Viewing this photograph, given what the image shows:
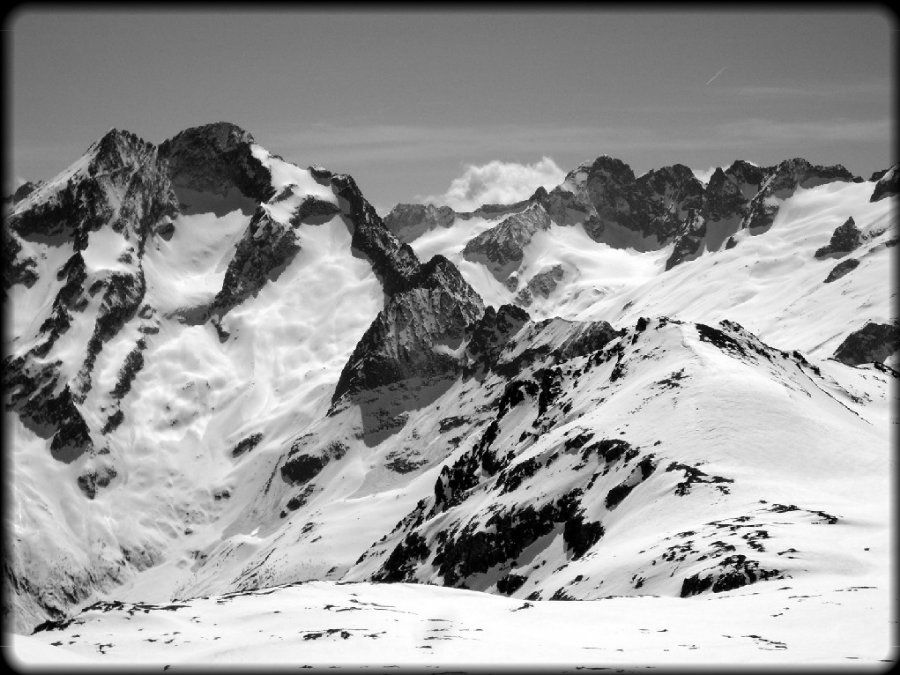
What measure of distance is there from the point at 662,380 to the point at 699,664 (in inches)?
3490

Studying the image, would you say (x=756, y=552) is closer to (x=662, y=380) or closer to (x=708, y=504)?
(x=708, y=504)

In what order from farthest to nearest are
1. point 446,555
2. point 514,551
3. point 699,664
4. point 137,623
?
point 446,555 → point 514,551 → point 137,623 → point 699,664

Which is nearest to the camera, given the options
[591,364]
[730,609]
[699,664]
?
[699,664]

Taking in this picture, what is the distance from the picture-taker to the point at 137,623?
58.3m

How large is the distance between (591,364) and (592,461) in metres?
46.1

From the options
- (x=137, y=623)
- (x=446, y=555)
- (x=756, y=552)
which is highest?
(x=137, y=623)

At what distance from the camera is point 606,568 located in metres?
82.7

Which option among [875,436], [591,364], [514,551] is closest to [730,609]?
[514,551]

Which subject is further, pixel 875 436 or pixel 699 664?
pixel 875 436

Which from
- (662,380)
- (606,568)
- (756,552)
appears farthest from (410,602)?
(662,380)

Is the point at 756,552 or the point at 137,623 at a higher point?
the point at 137,623

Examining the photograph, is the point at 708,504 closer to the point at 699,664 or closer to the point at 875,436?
the point at 875,436

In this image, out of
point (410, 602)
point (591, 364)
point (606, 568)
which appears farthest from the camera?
point (591, 364)

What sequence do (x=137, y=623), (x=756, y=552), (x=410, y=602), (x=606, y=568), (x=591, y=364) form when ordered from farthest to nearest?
(x=591, y=364) < (x=606, y=568) < (x=410, y=602) < (x=756, y=552) < (x=137, y=623)
